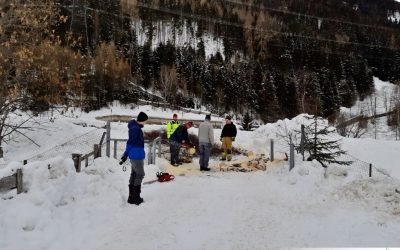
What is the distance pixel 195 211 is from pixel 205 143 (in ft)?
20.8

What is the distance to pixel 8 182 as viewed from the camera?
24.5ft

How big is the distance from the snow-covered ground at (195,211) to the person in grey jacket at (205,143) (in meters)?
2.42

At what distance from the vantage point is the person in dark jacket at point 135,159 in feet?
30.8

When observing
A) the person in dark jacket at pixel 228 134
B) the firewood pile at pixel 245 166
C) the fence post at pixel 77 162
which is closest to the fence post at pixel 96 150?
the fence post at pixel 77 162

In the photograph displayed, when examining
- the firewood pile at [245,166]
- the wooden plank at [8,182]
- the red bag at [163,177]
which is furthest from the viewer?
the firewood pile at [245,166]

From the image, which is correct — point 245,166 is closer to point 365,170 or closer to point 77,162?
point 365,170

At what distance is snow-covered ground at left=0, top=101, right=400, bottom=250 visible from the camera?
6875 mm

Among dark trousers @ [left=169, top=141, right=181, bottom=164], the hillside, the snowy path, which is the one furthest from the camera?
the hillside

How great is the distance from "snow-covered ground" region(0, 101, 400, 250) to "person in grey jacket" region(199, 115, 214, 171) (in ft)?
7.93

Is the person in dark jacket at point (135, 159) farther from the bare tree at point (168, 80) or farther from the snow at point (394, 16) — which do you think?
the snow at point (394, 16)

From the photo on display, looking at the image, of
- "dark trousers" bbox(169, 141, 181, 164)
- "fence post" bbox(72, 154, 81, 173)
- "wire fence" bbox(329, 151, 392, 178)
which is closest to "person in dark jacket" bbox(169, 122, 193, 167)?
"dark trousers" bbox(169, 141, 181, 164)

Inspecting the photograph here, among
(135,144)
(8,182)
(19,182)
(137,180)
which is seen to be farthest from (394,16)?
(8,182)

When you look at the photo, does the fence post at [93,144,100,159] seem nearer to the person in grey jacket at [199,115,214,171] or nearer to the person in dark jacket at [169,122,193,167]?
the person in dark jacket at [169,122,193,167]

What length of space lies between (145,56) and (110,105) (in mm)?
20931
